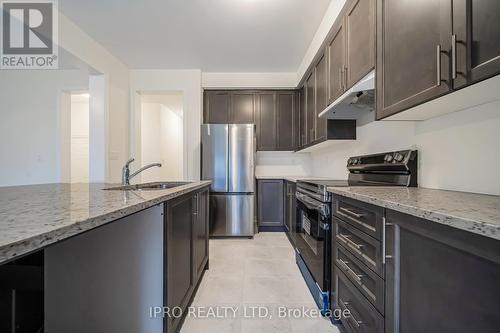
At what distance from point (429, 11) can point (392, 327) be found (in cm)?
130

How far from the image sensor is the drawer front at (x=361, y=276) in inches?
38.1

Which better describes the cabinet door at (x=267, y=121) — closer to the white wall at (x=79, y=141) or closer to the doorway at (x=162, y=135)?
the doorway at (x=162, y=135)

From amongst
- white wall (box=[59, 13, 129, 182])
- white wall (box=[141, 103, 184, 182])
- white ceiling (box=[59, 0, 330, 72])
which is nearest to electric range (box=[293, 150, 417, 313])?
white ceiling (box=[59, 0, 330, 72])

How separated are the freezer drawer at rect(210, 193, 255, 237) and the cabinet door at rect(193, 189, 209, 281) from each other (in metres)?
1.13

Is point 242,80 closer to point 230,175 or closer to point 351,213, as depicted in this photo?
point 230,175

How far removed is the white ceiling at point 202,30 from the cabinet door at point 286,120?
50 cm

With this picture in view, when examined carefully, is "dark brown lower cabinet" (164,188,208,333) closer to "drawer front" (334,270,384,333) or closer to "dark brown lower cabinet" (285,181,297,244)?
"drawer front" (334,270,384,333)

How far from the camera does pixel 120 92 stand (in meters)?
3.62

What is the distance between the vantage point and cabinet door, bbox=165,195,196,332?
3.95ft

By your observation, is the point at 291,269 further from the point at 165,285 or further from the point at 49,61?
the point at 49,61

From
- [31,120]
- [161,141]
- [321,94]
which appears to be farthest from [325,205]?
[161,141]

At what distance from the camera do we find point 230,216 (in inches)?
135

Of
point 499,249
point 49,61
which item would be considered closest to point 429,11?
point 499,249

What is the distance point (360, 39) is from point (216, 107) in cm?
263
